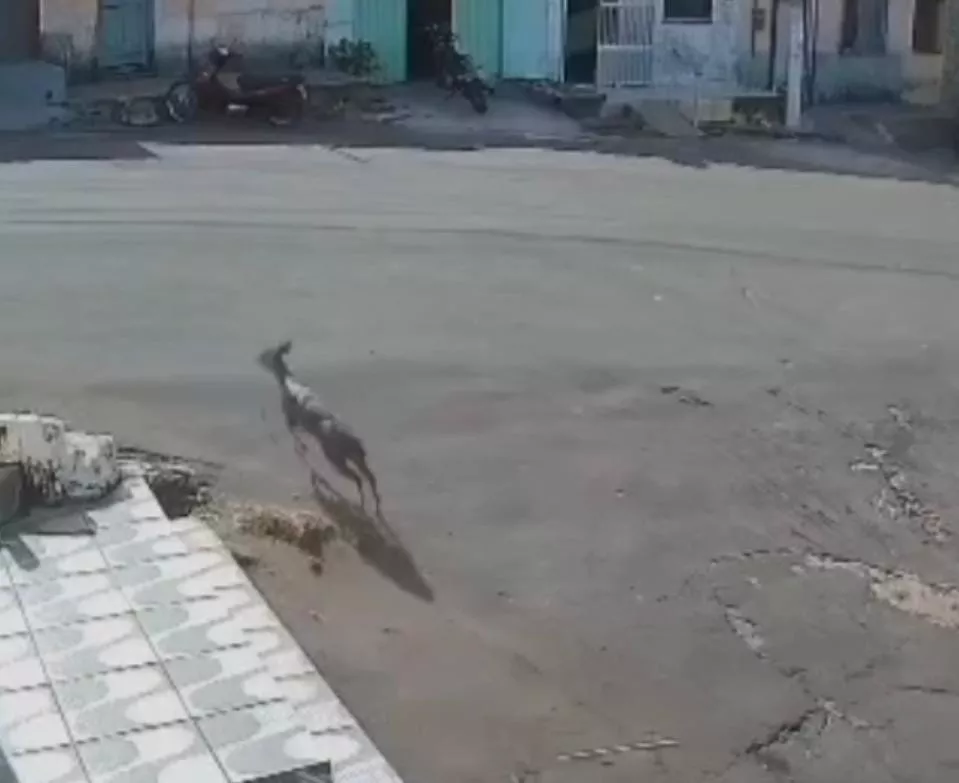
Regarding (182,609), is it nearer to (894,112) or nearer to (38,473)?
(38,473)

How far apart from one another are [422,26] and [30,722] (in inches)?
746

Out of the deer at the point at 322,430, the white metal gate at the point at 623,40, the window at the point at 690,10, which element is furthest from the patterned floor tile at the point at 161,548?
the window at the point at 690,10

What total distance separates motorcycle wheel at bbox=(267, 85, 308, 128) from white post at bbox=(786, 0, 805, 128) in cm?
644

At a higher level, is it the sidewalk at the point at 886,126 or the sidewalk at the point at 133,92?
the sidewalk at the point at 133,92

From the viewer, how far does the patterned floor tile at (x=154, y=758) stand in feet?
13.4

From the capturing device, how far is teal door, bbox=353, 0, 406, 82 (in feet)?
70.5

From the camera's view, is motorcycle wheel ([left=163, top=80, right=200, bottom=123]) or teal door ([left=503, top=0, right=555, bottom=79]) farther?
teal door ([left=503, top=0, right=555, bottom=79])

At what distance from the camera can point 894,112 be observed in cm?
Answer: 2291

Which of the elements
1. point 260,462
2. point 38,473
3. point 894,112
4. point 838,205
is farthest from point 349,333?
point 894,112

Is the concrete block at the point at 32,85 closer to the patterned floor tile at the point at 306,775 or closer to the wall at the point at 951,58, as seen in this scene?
the wall at the point at 951,58

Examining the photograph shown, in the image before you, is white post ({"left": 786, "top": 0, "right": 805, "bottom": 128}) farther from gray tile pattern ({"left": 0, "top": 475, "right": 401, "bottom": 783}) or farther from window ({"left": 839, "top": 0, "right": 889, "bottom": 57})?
gray tile pattern ({"left": 0, "top": 475, "right": 401, "bottom": 783})

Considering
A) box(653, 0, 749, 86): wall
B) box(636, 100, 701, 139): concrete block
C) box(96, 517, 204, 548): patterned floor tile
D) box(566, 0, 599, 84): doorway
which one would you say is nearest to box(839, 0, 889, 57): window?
box(653, 0, 749, 86): wall

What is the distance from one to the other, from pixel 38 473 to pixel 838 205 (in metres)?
10.5

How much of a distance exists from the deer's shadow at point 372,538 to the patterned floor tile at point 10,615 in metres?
1.53
